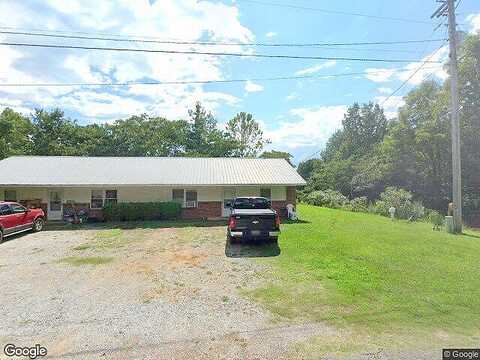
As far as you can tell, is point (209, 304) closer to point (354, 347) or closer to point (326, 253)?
point (354, 347)

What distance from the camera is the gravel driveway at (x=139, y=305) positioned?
4.84 meters

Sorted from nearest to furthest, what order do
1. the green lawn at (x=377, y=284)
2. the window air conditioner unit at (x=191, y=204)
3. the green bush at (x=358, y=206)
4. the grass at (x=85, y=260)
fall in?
the green lawn at (x=377, y=284)
the grass at (x=85, y=260)
the window air conditioner unit at (x=191, y=204)
the green bush at (x=358, y=206)

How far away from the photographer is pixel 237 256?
10.7 metres

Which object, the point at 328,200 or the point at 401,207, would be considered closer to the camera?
the point at 401,207

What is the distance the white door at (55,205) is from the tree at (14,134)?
19015mm

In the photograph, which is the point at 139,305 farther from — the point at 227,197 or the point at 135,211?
the point at 227,197

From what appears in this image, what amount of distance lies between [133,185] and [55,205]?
18.8 ft

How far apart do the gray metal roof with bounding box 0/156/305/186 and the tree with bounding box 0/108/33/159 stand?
45.8 feet

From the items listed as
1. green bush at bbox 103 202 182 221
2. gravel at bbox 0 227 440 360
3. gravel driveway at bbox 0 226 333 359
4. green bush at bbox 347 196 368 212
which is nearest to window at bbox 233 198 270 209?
gravel at bbox 0 227 440 360

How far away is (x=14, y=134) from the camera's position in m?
37.9

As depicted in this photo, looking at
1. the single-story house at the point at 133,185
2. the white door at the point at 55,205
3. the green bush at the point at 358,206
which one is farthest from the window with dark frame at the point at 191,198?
the green bush at the point at 358,206

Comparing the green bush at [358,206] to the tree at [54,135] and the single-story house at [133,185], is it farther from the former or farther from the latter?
the tree at [54,135]

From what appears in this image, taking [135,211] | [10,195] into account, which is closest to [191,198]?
[135,211]

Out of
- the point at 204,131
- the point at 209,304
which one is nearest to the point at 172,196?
the point at 209,304
